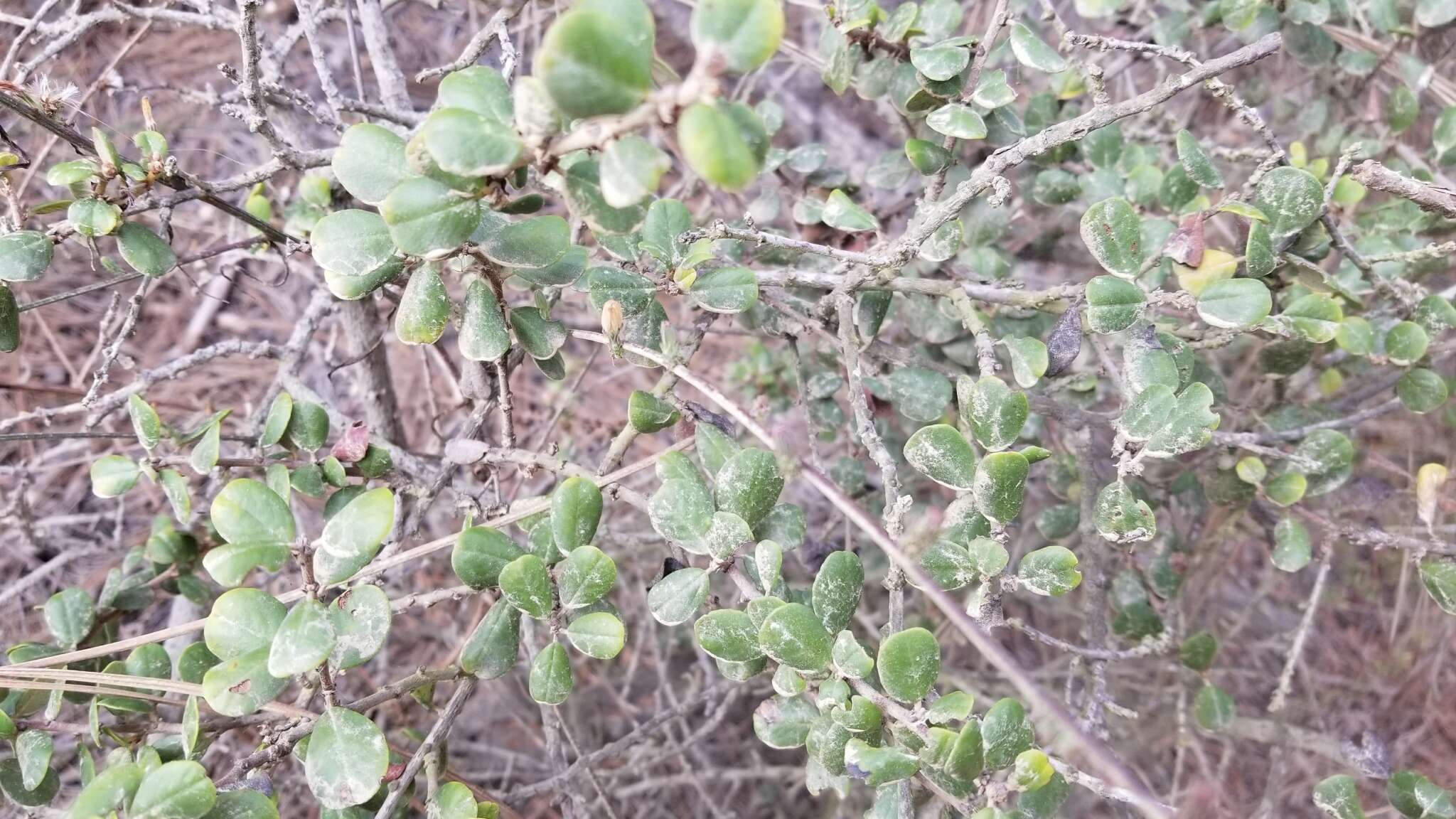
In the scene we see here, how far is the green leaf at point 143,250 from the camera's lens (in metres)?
0.98

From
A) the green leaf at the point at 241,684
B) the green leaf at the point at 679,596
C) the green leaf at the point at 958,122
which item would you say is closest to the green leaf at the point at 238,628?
the green leaf at the point at 241,684

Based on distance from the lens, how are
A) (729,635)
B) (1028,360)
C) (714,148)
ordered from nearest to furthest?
(714,148) → (729,635) → (1028,360)

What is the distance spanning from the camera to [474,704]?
85.7 inches

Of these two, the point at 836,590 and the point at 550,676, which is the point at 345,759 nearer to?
the point at 550,676

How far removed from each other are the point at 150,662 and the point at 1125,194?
4.90 ft

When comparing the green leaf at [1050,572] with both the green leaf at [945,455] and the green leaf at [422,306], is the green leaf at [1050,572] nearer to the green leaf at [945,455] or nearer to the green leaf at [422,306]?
the green leaf at [945,455]

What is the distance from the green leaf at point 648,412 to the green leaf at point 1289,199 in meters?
0.73

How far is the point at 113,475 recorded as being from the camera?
106 centimetres

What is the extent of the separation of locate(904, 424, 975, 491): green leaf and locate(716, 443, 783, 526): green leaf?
0.48ft

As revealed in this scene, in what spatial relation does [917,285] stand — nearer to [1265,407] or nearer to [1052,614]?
[1265,407]

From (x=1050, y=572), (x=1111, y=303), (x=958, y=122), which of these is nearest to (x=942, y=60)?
(x=958, y=122)

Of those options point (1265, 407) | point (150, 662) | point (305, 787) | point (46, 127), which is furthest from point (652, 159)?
point (305, 787)

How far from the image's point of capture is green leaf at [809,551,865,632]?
88 centimetres

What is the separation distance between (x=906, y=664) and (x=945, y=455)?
22 centimetres
